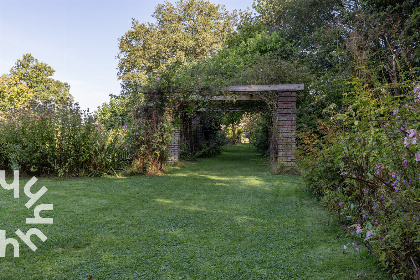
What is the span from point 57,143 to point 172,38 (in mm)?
16961

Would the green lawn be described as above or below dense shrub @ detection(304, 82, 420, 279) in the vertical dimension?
below

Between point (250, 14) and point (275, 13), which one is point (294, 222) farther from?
point (250, 14)

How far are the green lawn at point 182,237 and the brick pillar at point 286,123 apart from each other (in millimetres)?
3763

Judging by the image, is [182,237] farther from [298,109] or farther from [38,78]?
[38,78]

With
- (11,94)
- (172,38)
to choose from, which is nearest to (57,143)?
(172,38)

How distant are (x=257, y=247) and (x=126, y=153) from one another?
6.08 meters

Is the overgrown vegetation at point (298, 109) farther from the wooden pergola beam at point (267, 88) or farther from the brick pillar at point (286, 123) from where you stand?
the brick pillar at point (286, 123)

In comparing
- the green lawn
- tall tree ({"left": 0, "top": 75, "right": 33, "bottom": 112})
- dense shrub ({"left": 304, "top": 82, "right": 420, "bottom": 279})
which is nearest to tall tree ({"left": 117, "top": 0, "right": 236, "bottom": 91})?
tall tree ({"left": 0, "top": 75, "right": 33, "bottom": 112})

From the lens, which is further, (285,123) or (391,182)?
(285,123)

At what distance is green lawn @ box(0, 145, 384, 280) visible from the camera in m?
2.69

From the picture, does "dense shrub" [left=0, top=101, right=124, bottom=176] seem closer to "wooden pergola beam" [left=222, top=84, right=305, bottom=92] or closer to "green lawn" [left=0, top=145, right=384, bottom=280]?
"green lawn" [left=0, top=145, right=384, bottom=280]

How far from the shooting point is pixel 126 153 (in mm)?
8664

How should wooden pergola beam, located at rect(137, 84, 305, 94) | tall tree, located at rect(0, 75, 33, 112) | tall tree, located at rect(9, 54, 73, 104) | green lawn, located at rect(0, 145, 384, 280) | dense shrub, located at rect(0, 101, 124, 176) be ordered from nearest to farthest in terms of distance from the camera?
1. green lawn, located at rect(0, 145, 384, 280)
2. dense shrub, located at rect(0, 101, 124, 176)
3. wooden pergola beam, located at rect(137, 84, 305, 94)
4. tall tree, located at rect(0, 75, 33, 112)
5. tall tree, located at rect(9, 54, 73, 104)

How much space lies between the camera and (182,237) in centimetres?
355
